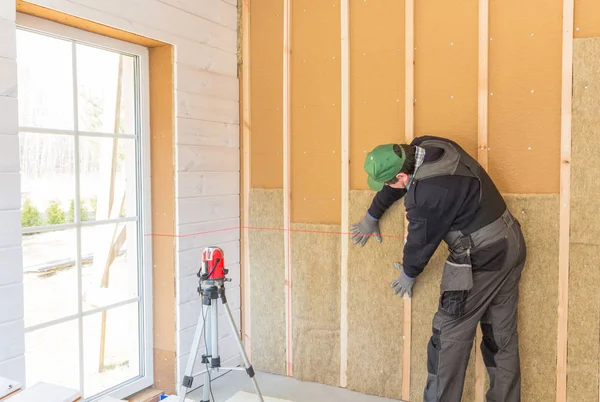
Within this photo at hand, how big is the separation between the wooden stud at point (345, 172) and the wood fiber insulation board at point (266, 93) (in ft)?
1.38

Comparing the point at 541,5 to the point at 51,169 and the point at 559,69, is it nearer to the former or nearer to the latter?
the point at 559,69

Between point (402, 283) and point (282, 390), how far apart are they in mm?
1013

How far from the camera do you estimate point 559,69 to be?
2.33 m

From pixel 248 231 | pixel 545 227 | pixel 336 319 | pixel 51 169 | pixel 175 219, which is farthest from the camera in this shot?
pixel 248 231

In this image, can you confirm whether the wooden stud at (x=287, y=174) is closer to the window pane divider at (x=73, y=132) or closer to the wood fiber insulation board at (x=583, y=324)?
the window pane divider at (x=73, y=132)

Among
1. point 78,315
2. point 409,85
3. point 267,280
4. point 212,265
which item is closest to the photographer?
point 212,265

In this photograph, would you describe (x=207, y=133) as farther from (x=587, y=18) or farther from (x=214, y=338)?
(x=587, y=18)

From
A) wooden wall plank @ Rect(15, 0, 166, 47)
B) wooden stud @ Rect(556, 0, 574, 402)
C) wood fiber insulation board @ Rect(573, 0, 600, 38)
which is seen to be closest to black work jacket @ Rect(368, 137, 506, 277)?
wooden stud @ Rect(556, 0, 574, 402)

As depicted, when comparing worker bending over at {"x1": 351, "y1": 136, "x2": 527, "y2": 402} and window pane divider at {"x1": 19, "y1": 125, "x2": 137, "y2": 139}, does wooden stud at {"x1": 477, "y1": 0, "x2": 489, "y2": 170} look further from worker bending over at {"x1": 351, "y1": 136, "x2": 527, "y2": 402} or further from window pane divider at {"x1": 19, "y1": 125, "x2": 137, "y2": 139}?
window pane divider at {"x1": 19, "y1": 125, "x2": 137, "y2": 139}

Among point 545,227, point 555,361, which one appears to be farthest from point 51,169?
point 555,361

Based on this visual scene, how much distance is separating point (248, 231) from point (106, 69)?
1290mm

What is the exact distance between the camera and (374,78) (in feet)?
8.93

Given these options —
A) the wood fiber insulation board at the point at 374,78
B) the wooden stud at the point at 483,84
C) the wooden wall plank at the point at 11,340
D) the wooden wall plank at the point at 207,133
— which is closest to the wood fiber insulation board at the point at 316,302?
the wood fiber insulation board at the point at 374,78

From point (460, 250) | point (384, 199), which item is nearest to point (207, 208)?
point (384, 199)
